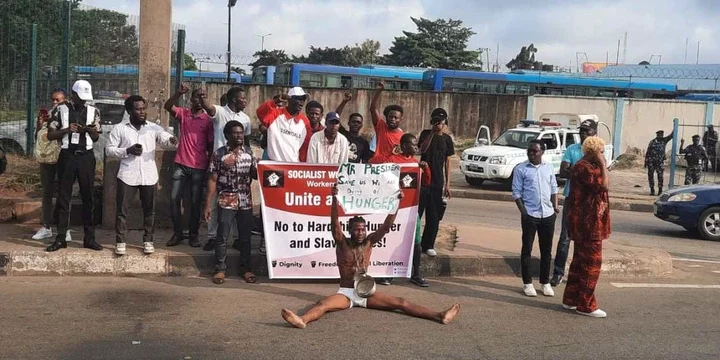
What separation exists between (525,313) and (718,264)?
477 centimetres

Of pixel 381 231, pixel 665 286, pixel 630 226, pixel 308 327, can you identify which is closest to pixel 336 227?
pixel 381 231

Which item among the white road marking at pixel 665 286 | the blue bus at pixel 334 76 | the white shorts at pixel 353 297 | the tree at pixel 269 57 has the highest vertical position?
the tree at pixel 269 57

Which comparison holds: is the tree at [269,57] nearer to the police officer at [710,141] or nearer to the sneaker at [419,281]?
the police officer at [710,141]

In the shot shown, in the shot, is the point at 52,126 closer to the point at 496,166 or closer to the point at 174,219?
the point at 174,219

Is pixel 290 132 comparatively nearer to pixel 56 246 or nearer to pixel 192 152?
pixel 192 152

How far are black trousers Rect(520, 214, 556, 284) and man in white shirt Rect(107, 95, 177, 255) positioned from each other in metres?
3.97

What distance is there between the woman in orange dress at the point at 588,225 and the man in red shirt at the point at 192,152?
399cm

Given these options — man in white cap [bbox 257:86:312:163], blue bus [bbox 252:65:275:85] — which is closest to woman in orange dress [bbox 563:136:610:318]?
man in white cap [bbox 257:86:312:163]

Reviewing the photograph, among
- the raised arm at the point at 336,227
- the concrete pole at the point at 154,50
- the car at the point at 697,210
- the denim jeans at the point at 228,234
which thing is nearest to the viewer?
the raised arm at the point at 336,227

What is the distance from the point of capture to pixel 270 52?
72312 millimetres

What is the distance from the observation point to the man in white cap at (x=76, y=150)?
747cm

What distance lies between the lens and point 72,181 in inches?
301

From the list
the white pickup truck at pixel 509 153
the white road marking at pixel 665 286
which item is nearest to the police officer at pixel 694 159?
the white pickup truck at pixel 509 153

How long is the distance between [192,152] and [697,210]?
916 cm
